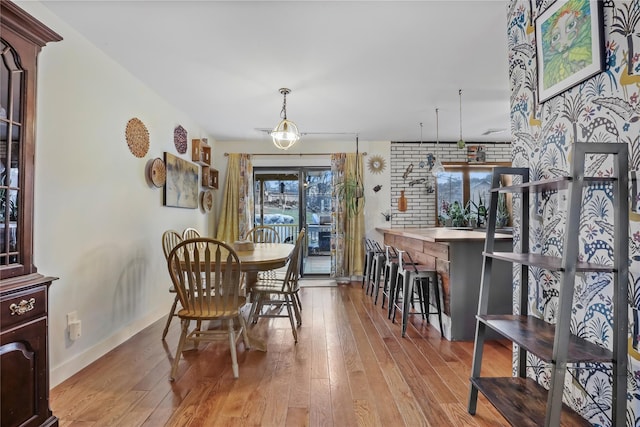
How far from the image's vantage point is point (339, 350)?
2553mm

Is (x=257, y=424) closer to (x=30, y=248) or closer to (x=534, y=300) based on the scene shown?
(x=30, y=248)

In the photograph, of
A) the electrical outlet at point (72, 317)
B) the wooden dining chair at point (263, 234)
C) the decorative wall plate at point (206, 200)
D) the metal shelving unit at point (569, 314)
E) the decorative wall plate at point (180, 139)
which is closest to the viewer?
the metal shelving unit at point (569, 314)

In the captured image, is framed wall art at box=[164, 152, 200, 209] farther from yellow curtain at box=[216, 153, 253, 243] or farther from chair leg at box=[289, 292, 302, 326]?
chair leg at box=[289, 292, 302, 326]

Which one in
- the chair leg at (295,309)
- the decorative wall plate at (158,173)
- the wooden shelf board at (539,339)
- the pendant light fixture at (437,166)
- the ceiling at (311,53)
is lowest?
the chair leg at (295,309)

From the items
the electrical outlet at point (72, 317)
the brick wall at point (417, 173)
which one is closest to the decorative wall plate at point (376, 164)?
the brick wall at point (417, 173)

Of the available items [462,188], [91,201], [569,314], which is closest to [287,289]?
[91,201]

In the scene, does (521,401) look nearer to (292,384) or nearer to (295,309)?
(292,384)

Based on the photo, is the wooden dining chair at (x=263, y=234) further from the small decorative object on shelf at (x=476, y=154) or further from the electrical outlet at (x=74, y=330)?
the small decorative object on shelf at (x=476, y=154)

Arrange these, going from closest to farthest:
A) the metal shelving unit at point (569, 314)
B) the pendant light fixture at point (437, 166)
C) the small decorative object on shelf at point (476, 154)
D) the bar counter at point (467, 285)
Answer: the metal shelving unit at point (569, 314)
the bar counter at point (467, 285)
the pendant light fixture at point (437, 166)
the small decorative object on shelf at point (476, 154)

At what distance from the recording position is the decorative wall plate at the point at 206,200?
471 centimetres

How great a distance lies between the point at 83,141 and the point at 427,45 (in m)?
2.57

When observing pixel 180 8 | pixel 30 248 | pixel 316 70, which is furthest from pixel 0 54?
pixel 316 70

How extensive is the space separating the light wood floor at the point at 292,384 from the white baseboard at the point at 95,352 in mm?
48

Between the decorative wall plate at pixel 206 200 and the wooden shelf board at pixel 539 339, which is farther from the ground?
the decorative wall plate at pixel 206 200
